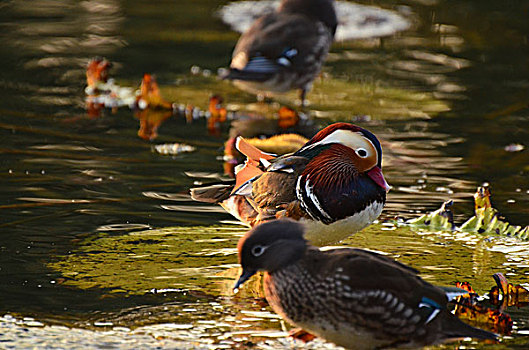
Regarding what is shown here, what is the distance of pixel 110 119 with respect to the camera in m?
10.4

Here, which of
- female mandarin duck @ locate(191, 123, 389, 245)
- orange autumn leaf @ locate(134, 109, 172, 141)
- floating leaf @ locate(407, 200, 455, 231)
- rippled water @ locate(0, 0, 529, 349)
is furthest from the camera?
orange autumn leaf @ locate(134, 109, 172, 141)

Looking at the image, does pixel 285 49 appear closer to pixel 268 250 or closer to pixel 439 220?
pixel 439 220

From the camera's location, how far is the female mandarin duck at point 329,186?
6.12 m

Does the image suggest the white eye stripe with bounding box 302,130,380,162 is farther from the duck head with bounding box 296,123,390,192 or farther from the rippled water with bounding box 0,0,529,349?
the rippled water with bounding box 0,0,529,349

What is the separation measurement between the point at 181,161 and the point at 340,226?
3060 millimetres

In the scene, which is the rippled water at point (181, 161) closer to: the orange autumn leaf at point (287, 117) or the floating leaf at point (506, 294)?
the floating leaf at point (506, 294)

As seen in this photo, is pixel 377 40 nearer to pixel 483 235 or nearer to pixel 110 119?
pixel 110 119

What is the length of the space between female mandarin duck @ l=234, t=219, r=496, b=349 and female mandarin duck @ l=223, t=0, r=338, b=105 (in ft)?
18.7

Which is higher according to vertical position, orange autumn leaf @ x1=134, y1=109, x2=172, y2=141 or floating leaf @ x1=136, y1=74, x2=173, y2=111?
floating leaf @ x1=136, y1=74, x2=173, y2=111

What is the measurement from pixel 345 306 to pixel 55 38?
9976mm

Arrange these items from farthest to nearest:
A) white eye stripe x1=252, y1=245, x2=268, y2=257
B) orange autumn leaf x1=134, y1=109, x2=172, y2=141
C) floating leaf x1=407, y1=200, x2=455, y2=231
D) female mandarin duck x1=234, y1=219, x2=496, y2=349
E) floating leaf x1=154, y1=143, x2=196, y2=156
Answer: orange autumn leaf x1=134, y1=109, x2=172, y2=141 < floating leaf x1=154, y1=143, x2=196, y2=156 < floating leaf x1=407, y1=200, x2=455, y2=231 < white eye stripe x1=252, y1=245, x2=268, y2=257 < female mandarin duck x1=234, y1=219, x2=496, y2=349

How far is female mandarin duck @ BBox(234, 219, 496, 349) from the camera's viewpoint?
4.79 m

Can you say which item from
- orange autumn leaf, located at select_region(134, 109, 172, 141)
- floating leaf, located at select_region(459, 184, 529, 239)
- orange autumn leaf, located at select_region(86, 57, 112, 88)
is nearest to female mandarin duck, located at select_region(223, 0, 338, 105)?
orange autumn leaf, located at select_region(134, 109, 172, 141)

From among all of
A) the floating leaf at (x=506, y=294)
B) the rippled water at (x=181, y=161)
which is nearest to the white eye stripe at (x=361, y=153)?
the rippled water at (x=181, y=161)
